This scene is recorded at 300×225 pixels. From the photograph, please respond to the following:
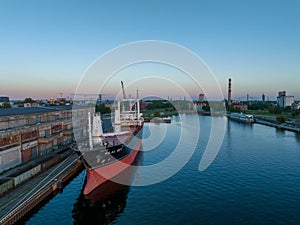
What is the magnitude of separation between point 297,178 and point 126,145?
10685 mm

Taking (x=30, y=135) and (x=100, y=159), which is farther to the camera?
(x=30, y=135)

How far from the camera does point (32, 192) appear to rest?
996cm

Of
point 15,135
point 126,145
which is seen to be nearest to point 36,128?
point 15,135

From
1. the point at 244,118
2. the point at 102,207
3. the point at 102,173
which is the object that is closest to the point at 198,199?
the point at 102,207

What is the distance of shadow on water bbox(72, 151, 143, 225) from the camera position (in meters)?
9.10

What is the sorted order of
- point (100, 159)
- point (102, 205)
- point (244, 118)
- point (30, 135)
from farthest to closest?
1. point (244, 118)
2. point (30, 135)
3. point (100, 159)
4. point (102, 205)

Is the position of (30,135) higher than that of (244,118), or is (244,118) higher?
(30,135)

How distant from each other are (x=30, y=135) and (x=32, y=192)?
591 cm

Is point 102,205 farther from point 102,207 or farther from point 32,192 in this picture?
point 32,192

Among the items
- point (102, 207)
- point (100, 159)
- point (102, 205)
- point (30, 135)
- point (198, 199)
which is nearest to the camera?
point (102, 207)

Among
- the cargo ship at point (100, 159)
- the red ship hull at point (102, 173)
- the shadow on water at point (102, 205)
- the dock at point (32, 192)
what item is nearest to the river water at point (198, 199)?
the shadow on water at point (102, 205)

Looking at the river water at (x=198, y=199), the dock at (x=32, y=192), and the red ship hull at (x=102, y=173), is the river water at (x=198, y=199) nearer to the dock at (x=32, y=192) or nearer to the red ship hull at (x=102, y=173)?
the dock at (x=32, y=192)

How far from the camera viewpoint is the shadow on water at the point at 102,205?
9.10 metres

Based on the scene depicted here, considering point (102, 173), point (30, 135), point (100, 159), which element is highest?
point (30, 135)
